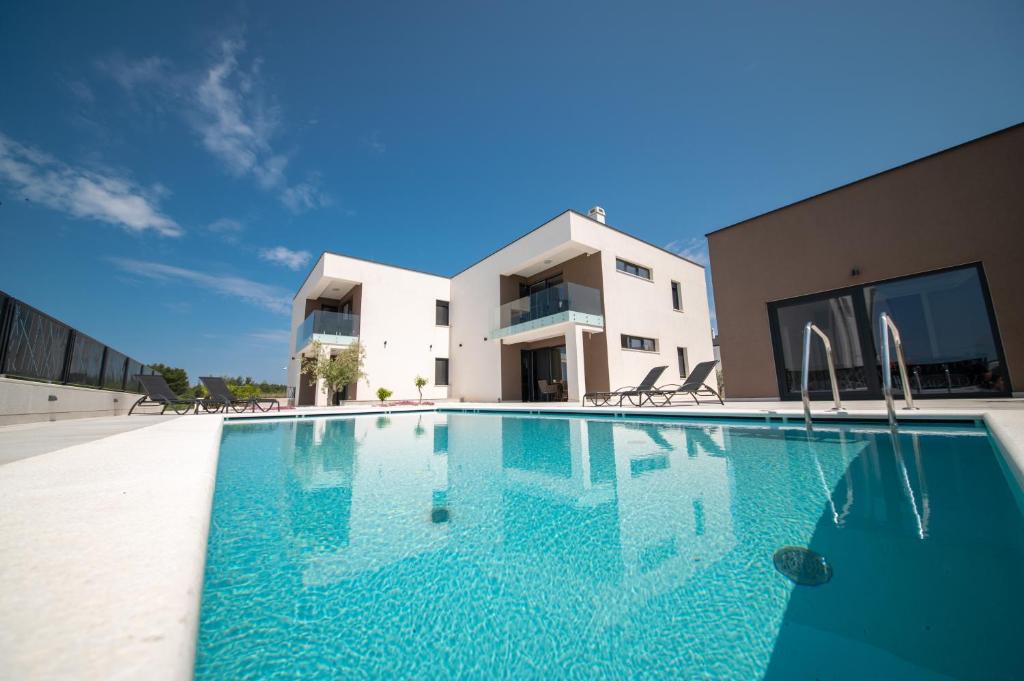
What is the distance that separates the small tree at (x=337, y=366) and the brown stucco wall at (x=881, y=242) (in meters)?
13.7

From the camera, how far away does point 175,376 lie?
A: 3216 cm

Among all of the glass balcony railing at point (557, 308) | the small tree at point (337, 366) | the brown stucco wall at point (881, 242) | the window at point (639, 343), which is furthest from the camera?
the small tree at point (337, 366)

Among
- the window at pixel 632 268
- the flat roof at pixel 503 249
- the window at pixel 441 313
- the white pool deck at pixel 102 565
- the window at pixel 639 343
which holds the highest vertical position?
the flat roof at pixel 503 249

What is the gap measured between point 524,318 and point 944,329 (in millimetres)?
10869

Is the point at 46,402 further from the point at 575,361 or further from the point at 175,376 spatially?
the point at 175,376

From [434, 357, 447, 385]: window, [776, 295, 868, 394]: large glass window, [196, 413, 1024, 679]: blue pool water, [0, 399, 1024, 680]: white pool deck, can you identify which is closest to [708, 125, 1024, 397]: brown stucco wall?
[776, 295, 868, 394]: large glass window

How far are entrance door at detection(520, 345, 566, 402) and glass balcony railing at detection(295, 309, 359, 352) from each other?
768 cm

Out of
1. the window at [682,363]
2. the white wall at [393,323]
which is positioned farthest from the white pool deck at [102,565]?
the white wall at [393,323]

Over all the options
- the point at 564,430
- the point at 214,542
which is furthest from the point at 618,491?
the point at 564,430

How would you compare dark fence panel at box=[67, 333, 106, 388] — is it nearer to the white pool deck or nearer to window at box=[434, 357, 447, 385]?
the white pool deck

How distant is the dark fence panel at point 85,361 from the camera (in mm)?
8305

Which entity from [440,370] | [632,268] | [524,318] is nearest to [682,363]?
[632,268]

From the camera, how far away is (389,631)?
146 cm

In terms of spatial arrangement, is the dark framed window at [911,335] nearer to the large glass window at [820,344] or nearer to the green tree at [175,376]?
the large glass window at [820,344]
